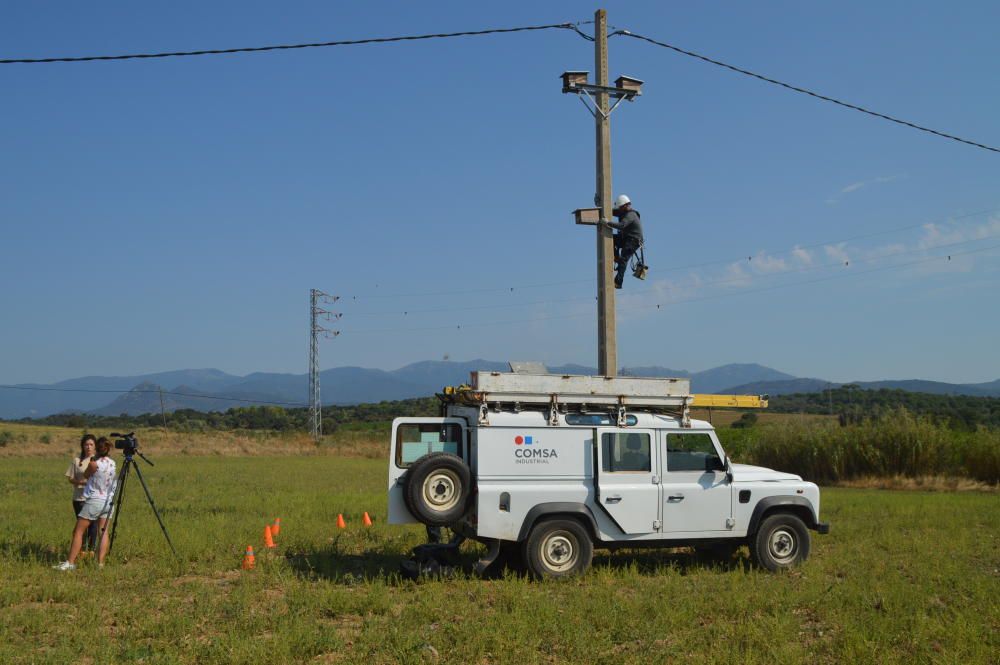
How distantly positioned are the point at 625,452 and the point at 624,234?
3459 millimetres

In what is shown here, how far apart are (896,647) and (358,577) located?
20.8ft

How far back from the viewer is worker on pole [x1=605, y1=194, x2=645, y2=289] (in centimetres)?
1309

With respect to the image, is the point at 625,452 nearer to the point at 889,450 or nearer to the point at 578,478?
the point at 578,478

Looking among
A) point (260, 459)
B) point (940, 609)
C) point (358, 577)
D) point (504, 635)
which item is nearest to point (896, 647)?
point (940, 609)

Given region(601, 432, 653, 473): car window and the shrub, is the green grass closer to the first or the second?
region(601, 432, 653, 473): car window

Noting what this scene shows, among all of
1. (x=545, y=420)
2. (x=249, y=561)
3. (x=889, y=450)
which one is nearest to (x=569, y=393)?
(x=545, y=420)

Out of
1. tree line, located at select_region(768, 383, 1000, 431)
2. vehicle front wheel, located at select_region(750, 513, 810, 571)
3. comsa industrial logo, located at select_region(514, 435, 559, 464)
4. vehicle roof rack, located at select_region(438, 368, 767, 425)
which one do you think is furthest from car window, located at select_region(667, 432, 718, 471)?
A: tree line, located at select_region(768, 383, 1000, 431)

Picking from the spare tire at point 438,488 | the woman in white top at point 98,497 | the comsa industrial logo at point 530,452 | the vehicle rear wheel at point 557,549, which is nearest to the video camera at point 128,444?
the woman in white top at point 98,497

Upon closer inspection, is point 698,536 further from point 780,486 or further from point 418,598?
point 418,598

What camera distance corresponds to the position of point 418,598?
9.91 metres

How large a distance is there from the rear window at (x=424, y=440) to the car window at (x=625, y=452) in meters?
1.90

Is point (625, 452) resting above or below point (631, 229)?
below

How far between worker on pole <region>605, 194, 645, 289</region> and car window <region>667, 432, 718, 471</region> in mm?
2749

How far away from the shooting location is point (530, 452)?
438 inches
